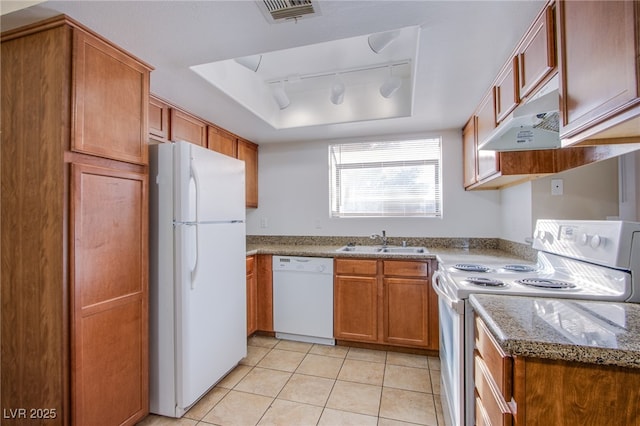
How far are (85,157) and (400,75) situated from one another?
7.99 ft

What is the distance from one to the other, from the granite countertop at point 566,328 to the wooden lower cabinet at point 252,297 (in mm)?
2132

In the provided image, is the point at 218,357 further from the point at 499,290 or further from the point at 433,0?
the point at 433,0

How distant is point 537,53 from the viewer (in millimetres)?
1353

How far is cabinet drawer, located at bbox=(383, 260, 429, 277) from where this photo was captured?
2.62 m

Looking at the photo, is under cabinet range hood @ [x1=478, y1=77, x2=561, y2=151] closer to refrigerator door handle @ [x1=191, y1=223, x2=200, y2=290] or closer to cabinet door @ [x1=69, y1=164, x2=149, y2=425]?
refrigerator door handle @ [x1=191, y1=223, x2=200, y2=290]

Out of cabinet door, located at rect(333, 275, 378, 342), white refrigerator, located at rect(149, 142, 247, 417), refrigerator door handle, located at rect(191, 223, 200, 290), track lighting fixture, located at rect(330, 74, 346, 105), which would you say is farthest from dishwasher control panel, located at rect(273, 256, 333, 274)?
track lighting fixture, located at rect(330, 74, 346, 105)

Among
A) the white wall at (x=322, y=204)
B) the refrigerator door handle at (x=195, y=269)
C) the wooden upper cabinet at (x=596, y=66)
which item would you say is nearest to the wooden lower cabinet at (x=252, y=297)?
the white wall at (x=322, y=204)

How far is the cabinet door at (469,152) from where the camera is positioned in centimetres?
260

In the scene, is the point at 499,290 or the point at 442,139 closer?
the point at 499,290

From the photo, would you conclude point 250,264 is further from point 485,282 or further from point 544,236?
point 544,236

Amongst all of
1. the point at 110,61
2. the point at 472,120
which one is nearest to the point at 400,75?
the point at 472,120

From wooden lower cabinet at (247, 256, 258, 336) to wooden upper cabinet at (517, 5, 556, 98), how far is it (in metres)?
2.45

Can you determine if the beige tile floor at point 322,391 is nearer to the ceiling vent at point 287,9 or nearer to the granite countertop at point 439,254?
the granite countertop at point 439,254

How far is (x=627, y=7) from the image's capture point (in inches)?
32.8
